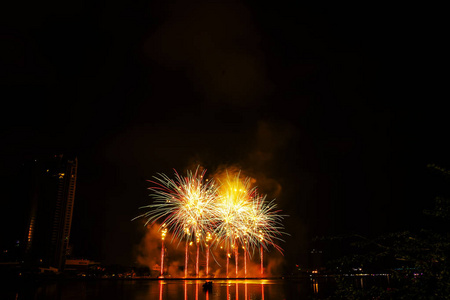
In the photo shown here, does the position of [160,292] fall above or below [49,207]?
below

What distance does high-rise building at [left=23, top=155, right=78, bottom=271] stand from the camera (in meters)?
101

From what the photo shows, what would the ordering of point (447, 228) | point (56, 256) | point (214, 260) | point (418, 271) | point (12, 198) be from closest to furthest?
point (418, 271) → point (447, 228) → point (214, 260) → point (56, 256) → point (12, 198)

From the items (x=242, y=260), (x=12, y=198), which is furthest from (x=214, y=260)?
(x=12, y=198)

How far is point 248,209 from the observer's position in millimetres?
42844

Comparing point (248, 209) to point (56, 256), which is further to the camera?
point (56, 256)

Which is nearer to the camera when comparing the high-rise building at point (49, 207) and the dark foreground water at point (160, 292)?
the dark foreground water at point (160, 292)

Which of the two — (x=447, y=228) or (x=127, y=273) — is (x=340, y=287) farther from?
(x=127, y=273)

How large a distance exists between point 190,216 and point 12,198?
359ft

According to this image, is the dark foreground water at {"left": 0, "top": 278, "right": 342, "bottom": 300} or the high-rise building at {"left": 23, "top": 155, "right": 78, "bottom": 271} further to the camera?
the high-rise building at {"left": 23, "top": 155, "right": 78, "bottom": 271}

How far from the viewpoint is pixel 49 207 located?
109688mm

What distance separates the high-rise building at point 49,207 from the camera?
10119 centimetres

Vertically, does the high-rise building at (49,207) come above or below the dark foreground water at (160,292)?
above

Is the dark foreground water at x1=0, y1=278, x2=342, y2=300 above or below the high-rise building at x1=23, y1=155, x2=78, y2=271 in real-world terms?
below

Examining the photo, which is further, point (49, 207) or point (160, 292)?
point (49, 207)
